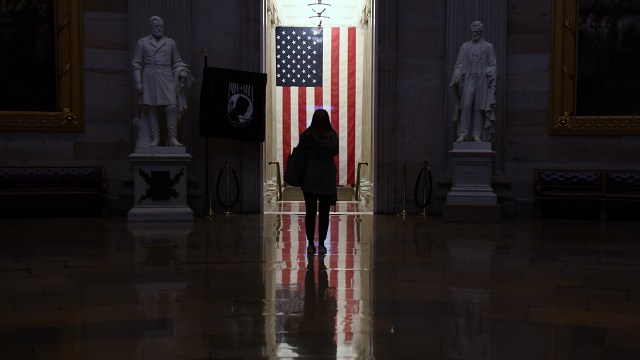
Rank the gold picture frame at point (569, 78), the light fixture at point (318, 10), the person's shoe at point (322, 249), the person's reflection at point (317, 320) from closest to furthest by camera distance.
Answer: the person's reflection at point (317, 320) → the person's shoe at point (322, 249) → the gold picture frame at point (569, 78) → the light fixture at point (318, 10)

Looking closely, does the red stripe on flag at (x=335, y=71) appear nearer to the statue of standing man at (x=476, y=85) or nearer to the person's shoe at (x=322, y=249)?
the statue of standing man at (x=476, y=85)

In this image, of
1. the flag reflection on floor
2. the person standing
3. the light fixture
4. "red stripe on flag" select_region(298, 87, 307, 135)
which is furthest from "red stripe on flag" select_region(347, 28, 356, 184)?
the person standing

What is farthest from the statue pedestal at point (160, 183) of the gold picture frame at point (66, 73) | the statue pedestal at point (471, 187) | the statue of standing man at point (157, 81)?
the statue pedestal at point (471, 187)

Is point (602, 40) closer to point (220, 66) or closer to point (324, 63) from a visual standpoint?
point (220, 66)


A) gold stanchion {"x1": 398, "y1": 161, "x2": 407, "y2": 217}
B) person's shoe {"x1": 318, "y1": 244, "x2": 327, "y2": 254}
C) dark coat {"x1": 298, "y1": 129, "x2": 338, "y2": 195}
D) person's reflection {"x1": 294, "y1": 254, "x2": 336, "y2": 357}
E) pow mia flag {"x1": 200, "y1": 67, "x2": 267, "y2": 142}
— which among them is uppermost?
pow mia flag {"x1": 200, "y1": 67, "x2": 267, "y2": 142}

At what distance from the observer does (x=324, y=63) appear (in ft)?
77.7

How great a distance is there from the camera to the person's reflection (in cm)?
445

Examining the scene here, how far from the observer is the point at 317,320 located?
204 inches

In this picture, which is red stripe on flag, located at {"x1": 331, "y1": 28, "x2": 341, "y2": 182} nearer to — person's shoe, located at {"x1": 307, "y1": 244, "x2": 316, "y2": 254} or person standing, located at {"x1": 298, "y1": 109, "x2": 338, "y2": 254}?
person's shoe, located at {"x1": 307, "y1": 244, "x2": 316, "y2": 254}

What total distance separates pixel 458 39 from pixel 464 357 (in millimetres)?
10498

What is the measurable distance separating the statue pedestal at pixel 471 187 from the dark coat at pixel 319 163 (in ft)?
16.3

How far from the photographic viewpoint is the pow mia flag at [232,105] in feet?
44.7

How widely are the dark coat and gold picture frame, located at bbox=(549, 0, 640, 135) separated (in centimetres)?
724

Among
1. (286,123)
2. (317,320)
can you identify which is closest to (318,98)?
(286,123)
